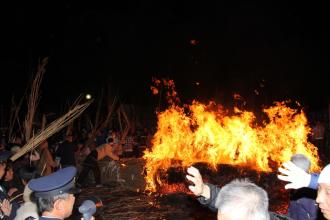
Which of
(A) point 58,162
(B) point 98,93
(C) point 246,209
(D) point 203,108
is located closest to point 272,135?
(D) point 203,108

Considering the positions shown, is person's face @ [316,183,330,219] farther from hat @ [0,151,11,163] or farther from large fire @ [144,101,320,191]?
large fire @ [144,101,320,191]

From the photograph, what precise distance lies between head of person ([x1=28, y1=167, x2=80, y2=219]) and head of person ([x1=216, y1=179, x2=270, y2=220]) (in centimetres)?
147

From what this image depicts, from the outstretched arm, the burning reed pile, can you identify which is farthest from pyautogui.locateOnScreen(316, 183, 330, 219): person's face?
the burning reed pile

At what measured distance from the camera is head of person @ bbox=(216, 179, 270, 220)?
94.3 inches

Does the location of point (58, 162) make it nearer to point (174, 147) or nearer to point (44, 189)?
point (174, 147)

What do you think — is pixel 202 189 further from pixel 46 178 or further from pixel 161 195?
pixel 161 195

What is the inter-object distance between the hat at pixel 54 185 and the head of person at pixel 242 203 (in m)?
1.51

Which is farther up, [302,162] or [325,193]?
[302,162]

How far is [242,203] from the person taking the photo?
2.41 metres

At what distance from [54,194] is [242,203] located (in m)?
1.71

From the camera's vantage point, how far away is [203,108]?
14352mm

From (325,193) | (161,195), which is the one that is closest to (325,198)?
(325,193)

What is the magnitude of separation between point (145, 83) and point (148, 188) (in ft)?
52.0

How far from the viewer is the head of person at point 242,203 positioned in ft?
7.86
